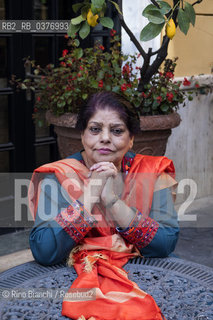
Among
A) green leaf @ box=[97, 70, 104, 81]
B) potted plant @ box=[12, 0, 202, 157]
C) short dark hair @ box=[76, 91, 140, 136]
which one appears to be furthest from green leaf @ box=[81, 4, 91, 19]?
short dark hair @ box=[76, 91, 140, 136]

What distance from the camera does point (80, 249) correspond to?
205 cm

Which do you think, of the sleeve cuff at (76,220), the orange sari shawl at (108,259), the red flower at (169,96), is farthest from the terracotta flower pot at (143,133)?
the sleeve cuff at (76,220)

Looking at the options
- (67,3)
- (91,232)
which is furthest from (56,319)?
(67,3)

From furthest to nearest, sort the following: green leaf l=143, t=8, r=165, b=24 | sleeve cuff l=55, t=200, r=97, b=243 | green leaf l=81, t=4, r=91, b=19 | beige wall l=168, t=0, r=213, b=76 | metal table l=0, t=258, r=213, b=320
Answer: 1. beige wall l=168, t=0, r=213, b=76
2. green leaf l=81, t=4, r=91, b=19
3. green leaf l=143, t=8, r=165, b=24
4. sleeve cuff l=55, t=200, r=97, b=243
5. metal table l=0, t=258, r=213, b=320

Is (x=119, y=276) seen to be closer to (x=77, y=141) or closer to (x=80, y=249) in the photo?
(x=80, y=249)

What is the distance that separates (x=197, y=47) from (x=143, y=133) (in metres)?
2.02

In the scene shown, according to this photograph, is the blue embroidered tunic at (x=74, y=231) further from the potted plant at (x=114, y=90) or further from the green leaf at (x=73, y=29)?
the potted plant at (x=114, y=90)

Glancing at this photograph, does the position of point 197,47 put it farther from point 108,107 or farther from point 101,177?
point 101,177

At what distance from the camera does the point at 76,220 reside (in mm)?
1989

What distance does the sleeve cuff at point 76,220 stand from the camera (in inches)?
78.3

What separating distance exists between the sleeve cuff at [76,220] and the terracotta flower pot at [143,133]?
1375 millimetres

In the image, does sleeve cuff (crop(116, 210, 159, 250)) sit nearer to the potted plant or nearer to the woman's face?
the woman's face

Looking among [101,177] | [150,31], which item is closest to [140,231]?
[101,177]

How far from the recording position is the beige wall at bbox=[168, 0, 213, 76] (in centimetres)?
491
